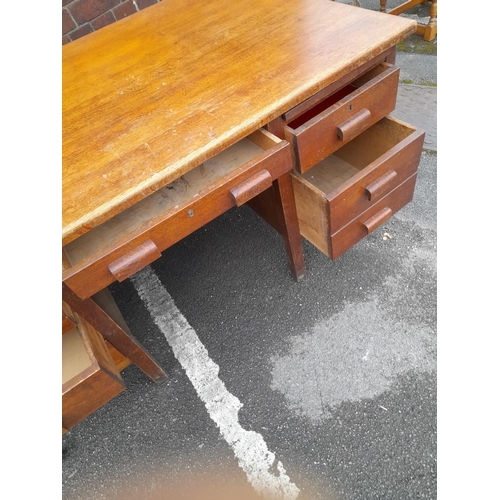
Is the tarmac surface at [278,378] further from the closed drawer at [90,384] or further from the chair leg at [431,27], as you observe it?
the chair leg at [431,27]

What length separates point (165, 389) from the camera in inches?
52.7

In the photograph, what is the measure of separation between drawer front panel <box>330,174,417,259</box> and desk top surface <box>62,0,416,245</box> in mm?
409

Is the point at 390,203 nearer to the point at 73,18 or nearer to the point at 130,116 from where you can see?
the point at 130,116

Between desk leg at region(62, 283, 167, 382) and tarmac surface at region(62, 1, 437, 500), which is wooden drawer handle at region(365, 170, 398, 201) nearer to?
tarmac surface at region(62, 1, 437, 500)

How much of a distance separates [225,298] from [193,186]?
55 cm

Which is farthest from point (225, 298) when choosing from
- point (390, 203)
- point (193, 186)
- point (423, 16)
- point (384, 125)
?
point (423, 16)

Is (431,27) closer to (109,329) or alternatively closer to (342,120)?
(342,120)

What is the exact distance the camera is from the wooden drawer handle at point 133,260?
0.87 meters

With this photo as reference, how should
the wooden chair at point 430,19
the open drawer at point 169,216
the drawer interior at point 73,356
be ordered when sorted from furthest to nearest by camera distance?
the wooden chair at point 430,19 → the drawer interior at point 73,356 → the open drawer at point 169,216

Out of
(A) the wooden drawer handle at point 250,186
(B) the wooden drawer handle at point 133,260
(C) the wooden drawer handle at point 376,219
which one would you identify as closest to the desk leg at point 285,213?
(A) the wooden drawer handle at point 250,186

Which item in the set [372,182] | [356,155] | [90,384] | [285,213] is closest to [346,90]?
[356,155]

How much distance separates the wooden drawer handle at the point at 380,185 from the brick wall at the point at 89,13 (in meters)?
1.17

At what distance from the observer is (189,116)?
98cm

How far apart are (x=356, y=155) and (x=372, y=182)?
0.35m
